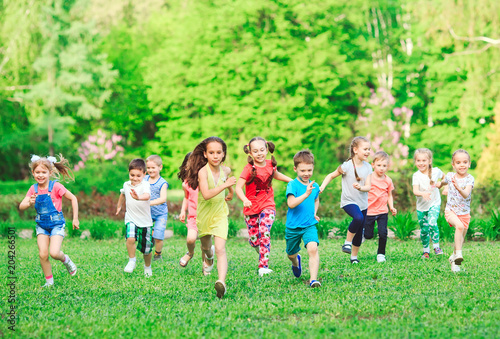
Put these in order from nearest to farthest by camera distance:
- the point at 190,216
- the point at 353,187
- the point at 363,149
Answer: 1. the point at 353,187
2. the point at 363,149
3. the point at 190,216

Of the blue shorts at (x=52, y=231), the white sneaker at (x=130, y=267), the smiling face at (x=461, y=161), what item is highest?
the smiling face at (x=461, y=161)

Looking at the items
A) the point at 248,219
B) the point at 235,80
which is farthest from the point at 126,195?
the point at 235,80

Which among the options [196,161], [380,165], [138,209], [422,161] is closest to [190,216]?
[138,209]

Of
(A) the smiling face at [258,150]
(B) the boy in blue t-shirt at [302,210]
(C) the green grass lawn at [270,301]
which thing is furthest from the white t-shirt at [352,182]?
(B) the boy in blue t-shirt at [302,210]

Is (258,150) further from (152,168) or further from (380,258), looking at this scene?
(380,258)

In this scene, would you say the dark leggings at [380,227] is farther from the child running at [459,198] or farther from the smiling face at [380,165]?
the child running at [459,198]

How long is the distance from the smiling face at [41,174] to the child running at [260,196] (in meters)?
2.59

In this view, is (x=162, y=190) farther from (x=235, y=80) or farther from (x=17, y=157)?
(x=17, y=157)

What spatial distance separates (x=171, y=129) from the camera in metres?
33.5

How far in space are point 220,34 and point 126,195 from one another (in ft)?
76.9

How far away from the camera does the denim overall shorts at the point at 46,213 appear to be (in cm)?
745

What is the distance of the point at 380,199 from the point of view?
9.37 m

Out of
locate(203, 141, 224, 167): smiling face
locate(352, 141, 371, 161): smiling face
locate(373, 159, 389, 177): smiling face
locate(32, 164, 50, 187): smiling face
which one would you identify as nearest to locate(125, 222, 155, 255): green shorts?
locate(32, 164, 50, 187): smiling face

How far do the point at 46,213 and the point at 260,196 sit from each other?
2914mm
